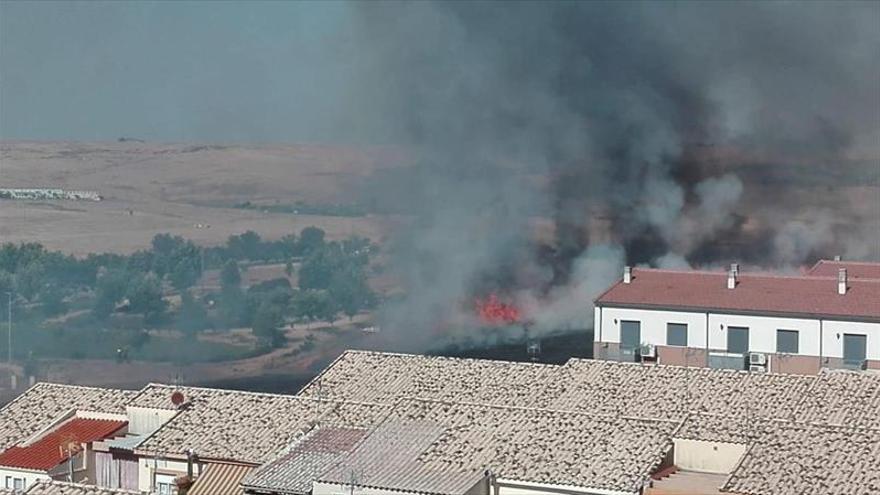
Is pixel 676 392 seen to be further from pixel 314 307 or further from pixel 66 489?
pixel 314 307

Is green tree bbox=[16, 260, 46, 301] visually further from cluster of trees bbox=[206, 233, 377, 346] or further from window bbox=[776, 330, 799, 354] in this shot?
window bbox=[776, 330, 799, 354]

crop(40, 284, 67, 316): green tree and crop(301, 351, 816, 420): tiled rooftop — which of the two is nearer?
crop(301, 351, 816, 420): tiled rooftop

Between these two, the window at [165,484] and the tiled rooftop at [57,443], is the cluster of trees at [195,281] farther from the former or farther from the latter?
the window at [165,484]

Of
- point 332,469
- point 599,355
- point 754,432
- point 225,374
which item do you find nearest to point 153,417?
point 332,469

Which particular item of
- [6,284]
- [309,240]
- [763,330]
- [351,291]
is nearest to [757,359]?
[763,330]

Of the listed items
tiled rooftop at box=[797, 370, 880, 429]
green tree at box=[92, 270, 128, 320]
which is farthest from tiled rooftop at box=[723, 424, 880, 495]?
green tree at box=[92, 270, 128, 320]

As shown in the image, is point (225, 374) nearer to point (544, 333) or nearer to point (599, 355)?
point (544, 333)
